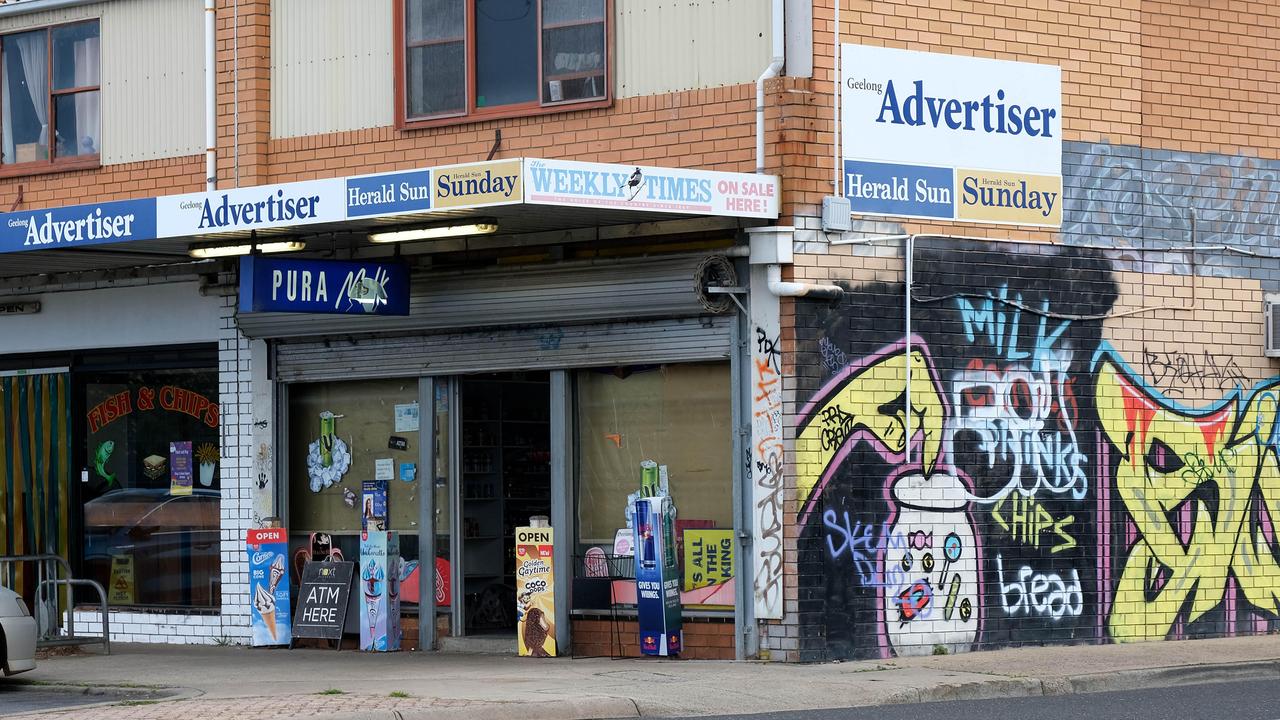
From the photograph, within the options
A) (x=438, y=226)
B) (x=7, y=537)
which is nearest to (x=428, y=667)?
(x=438, y=226)

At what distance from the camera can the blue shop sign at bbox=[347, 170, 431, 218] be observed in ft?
43.8

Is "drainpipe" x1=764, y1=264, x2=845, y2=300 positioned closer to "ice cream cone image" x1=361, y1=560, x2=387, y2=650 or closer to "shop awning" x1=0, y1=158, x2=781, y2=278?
"shop awning" x1=0, y1=158, x2=781, y2=278

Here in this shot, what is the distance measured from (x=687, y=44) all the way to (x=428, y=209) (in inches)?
108

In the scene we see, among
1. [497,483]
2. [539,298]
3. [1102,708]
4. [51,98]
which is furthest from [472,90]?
[1102,708]

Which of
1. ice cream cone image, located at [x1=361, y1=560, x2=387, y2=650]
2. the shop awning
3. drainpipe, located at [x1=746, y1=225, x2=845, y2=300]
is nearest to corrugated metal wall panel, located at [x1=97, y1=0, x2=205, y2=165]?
the shop awning

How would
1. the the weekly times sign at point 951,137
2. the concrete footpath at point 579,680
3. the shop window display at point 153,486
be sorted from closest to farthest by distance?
the concrete footpath at point 579,680 → the the weekly times sign at point 951,137 → the shop window display at point 153,486

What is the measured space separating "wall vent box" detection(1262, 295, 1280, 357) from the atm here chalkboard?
869 cm

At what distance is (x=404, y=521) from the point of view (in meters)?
16.2

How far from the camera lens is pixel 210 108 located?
16.5m

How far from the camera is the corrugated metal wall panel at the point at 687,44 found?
1425cm

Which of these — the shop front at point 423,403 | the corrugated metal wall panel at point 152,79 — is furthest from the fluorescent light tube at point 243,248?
the corrugated metal wall panel at point 152,79

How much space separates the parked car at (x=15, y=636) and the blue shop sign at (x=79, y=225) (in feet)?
10.3

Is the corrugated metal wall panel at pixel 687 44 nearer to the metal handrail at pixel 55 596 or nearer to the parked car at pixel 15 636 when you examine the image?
the parked car at pixel 15 636

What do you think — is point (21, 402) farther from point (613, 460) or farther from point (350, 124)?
point (613, 460)
